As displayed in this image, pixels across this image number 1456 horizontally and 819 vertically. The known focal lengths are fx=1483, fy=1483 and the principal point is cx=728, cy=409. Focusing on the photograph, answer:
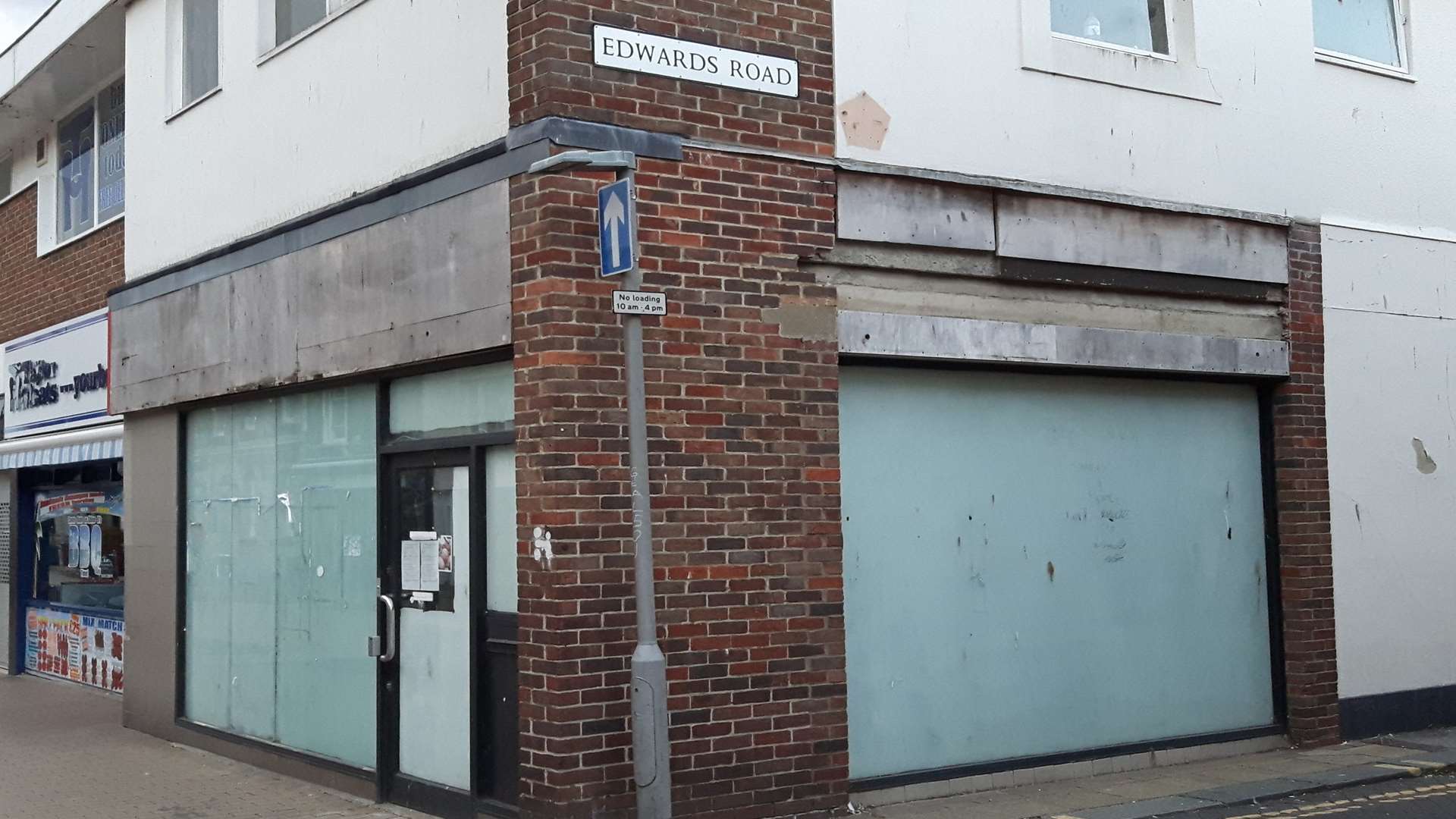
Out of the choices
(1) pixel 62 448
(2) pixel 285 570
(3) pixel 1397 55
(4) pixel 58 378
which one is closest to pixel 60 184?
(4) pixel 58 378

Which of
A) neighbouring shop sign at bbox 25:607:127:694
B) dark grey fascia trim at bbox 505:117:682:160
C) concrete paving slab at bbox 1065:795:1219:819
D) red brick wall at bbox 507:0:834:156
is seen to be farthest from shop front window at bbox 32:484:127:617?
concrete paving slab at bbox 1065:795:1219:819

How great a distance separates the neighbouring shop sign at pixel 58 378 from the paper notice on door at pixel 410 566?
21.0 ft

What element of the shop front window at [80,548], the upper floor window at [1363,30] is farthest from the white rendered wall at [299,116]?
the upper floor window at [1363,30]

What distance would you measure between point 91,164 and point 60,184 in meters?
1.06

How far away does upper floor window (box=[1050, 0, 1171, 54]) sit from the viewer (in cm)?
1015

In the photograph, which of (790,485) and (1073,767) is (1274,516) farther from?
(790,485)

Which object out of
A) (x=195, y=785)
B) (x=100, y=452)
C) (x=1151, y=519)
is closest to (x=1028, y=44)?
(x=1151, y=519)

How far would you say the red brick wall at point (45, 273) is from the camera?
589 inches

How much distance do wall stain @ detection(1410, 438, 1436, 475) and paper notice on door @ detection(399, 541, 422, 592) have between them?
303 inches

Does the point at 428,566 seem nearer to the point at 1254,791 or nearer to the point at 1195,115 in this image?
the point at 1254,791

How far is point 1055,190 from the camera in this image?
9688mm

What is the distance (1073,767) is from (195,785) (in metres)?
5.93

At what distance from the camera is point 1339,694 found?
35.9ft

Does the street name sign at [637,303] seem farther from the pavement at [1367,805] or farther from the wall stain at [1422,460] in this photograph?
the wall stain at [1422,460]
